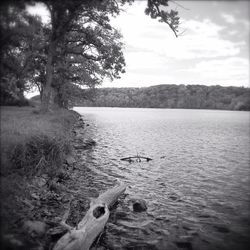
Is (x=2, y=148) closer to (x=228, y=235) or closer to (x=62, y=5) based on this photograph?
(x=62, y=5)

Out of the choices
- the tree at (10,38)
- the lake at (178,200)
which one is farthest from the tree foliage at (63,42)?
the lake at (178,200)

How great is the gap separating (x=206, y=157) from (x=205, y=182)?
7.82 metres

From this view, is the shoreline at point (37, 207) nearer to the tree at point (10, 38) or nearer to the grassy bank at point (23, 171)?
the grassy bank at point (23, 171)

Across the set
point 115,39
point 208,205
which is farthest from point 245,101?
point 208,205

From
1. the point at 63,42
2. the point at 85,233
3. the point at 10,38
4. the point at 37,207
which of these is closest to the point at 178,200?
the point at 85,233

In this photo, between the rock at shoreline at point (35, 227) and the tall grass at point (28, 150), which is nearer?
the rock at shoreline at point (35, 227)

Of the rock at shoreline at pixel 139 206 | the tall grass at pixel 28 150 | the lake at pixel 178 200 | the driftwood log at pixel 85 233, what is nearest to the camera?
the driftwood log at pixel 85 233

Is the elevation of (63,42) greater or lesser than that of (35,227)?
greater

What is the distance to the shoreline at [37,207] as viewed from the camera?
5.90 meters

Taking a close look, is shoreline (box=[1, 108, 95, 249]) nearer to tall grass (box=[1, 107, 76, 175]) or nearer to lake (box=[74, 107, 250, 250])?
tall grass (box=[1, 107, 76, 175])

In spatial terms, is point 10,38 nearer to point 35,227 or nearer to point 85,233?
point 35,227

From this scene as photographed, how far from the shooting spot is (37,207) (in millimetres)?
8430

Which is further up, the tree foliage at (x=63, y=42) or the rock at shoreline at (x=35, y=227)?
the tree foliage at (x=63, y=42)

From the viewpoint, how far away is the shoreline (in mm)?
5904
